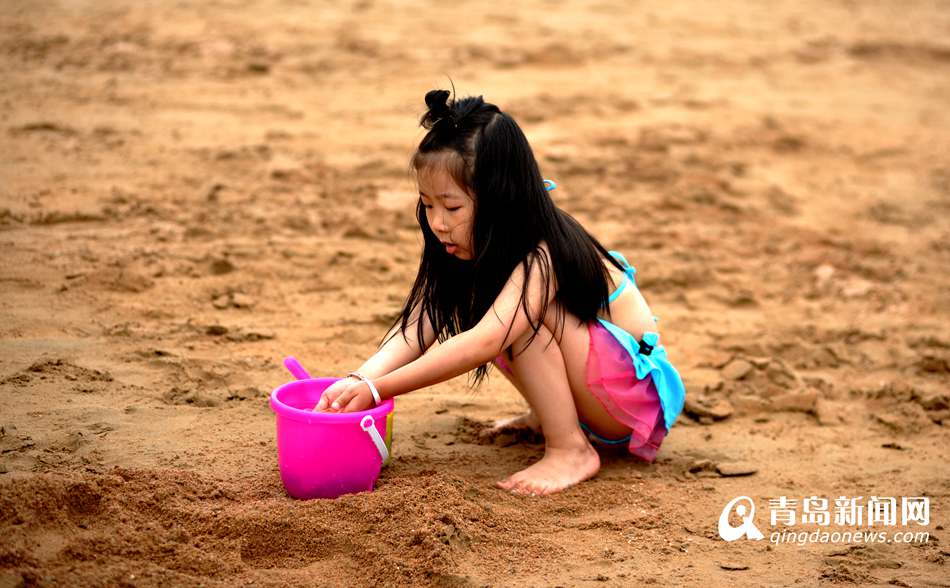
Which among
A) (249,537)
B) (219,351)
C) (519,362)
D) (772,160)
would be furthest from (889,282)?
(249,537)

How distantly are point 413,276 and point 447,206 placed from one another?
1.54m

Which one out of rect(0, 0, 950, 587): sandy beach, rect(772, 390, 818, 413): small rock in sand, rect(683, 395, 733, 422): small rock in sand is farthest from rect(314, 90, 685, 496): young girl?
rect(772, 390, 818, 413): small rock in sand

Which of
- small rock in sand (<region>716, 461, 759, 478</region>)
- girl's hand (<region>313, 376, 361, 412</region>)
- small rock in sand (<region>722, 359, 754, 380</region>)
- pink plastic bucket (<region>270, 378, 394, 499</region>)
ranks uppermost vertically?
girl's hand (<region>313, 376, 361, 412</region>)

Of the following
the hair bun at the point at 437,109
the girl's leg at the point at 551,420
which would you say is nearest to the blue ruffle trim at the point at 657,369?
the girl's leg at the point at 551,420

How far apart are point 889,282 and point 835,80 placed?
9.92ft

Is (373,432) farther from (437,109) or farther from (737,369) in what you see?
(737,369)

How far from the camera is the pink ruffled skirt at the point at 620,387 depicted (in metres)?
2.72

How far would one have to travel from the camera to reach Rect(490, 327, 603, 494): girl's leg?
2.63m

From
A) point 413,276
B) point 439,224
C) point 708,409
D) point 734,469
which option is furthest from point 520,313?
point 413,276

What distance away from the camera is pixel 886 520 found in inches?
103

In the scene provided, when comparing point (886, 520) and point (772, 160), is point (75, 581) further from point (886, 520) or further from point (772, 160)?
point (772, 160)

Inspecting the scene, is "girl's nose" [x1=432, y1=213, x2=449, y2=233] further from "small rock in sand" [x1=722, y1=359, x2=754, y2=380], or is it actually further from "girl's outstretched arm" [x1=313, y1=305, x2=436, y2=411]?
"small rock in sand" [x1=722, y1=359, x2=754, y2=380]

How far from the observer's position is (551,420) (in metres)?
2.72

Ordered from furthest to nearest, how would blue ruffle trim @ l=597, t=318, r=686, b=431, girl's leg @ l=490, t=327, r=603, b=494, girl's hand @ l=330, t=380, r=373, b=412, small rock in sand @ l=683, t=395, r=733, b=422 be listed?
small rock in sand @ l=683, t=395, r=733, b=422
blue ruffle trim @ l=597, t=318, r=686, b=431
girl's leg @ l=490, t=327, r=603, b=494
girl's hand @ l=330, t=380, r=373, b=412
